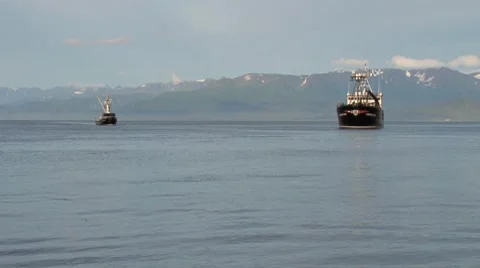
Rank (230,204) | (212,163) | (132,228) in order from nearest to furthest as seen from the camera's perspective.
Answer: (132,228)
(230,204)
(212,163)

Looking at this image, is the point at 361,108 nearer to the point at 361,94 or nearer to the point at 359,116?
the point at 359,116

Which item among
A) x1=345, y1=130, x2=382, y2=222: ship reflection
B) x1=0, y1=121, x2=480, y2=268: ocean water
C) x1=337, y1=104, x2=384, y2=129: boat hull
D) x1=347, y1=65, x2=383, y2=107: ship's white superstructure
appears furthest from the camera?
x1=347, y1=65, x2=383, y2=107: ship's white superstructure

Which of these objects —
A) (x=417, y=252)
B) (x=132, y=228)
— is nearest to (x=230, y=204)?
(x=132, y=228)

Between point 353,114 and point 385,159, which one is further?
point 353,114

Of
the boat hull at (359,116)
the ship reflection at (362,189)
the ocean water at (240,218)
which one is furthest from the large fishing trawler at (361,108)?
the ocean water at (240,218)

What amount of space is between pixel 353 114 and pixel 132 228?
134451 millimetres

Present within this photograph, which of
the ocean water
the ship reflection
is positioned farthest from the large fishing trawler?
the ocean water

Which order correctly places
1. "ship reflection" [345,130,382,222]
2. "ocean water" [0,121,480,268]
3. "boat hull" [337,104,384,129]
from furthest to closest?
"boat hull" [337,104,384,129]
"ship reflection" [345,130,382,222]
"ocean water" [0,121,480,268]

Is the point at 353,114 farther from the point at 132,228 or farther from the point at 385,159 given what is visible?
the point at 132,228

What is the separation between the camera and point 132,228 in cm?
2570

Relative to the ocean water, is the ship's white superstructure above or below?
above

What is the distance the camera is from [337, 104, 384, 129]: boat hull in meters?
155

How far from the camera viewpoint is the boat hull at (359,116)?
155000mm

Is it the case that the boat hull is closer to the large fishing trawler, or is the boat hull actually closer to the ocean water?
the large fishing trawler
